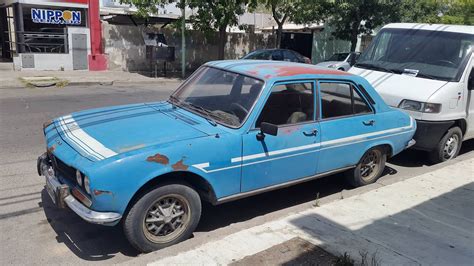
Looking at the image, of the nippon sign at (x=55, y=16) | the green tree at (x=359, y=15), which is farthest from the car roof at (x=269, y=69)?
the green tree at (x=359, y=15)

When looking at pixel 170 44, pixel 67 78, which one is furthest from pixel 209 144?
pixel 170 44

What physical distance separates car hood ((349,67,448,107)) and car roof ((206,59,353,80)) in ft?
6.01

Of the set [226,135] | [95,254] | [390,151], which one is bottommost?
[95,254]

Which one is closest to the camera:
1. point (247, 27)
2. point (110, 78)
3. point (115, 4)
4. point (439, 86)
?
point (439, 86)

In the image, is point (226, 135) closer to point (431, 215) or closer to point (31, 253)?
point (31, 253)

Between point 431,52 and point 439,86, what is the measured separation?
864 millimetres

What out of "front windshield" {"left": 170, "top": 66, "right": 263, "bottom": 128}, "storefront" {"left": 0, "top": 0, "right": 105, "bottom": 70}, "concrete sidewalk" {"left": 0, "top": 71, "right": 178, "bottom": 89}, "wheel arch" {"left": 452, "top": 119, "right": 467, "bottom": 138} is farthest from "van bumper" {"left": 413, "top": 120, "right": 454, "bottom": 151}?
"storefront" {"left": 0, "top": 0, "right": 105, "bottom": 70}

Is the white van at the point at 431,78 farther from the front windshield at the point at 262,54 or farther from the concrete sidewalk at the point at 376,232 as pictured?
the front windshield at the point at 262,54

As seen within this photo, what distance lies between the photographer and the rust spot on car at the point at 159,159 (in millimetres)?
3650

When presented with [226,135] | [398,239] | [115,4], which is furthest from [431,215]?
[115,4]

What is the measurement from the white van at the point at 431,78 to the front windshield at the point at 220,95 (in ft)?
10.3

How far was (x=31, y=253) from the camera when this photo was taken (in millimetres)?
3846

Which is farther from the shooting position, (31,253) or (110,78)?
(110,78)

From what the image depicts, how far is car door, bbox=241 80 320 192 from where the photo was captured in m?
4.32
